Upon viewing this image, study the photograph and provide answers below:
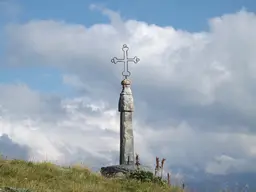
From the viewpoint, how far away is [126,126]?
22078 mm

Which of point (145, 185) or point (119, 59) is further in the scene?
point (119, 59)

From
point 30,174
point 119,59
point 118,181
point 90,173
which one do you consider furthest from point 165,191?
point 119,59

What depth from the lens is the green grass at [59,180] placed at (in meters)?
13.5

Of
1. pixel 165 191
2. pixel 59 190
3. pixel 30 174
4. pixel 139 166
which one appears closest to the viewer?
pixel 59 190

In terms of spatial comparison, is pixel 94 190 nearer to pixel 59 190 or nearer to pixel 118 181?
pixel 59 190

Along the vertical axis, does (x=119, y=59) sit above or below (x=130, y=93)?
above

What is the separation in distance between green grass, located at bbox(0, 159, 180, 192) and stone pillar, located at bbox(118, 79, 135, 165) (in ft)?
8.77

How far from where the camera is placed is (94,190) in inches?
557

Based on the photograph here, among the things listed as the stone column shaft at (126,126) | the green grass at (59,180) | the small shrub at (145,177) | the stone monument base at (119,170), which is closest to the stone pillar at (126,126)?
the stone column shaft at (126,126)

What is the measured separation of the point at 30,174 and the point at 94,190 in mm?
2360

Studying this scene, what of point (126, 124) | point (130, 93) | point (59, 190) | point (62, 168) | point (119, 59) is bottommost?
point (59, 190)

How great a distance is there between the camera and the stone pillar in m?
21.9

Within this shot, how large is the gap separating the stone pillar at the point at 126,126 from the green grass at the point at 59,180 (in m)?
2.67

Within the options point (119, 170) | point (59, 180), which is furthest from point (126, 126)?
point (59, 180)
